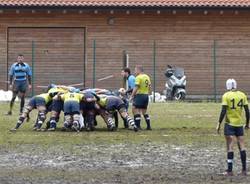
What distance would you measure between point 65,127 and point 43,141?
2.35 m

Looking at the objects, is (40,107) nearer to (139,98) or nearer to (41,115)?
(41,115)

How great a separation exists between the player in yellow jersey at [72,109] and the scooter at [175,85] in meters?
17.1

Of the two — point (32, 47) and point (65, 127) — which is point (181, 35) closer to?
point (32, 47)

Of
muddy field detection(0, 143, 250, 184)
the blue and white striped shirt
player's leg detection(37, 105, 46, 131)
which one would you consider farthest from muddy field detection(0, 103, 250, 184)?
the blue and white striped shirt

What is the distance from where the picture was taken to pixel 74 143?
19875mm

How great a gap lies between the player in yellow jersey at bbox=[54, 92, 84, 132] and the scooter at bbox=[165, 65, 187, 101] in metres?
17.1

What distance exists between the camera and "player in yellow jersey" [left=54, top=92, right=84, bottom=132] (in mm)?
21828

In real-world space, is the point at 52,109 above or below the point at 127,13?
below

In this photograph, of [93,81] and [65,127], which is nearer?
[65,127]

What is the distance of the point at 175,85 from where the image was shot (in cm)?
3931

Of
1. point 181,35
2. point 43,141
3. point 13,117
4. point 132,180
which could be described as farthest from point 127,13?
point 132,180

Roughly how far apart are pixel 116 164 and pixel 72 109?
209 inches

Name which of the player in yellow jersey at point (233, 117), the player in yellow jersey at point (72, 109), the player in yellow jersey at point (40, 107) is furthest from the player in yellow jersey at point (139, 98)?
the player in yellow jersey at point (233, 117)

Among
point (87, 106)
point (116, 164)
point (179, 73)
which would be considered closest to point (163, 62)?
point (179, 73)
